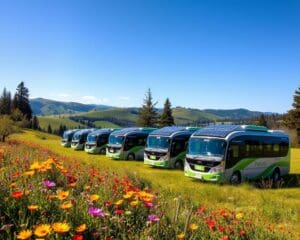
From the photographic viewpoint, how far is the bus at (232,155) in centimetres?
1919

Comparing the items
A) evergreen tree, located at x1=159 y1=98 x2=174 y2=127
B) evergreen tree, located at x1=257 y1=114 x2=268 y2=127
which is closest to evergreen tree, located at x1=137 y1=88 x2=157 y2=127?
evergreen tree, located at x1=159 y1=98 x2=174 y2=127

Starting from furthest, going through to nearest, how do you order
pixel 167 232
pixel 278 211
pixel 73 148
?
pixel 73 148 → pixel 278 211 → pixel 167 232

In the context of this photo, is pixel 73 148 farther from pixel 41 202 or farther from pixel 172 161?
pixel 41 202

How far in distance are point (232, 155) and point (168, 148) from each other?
27.0 feet

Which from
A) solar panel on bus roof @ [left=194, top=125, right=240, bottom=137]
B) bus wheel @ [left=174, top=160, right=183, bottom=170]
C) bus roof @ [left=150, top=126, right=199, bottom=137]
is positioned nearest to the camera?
solar panel on bus roof @ [left=194, top=125, right=240, bottom=137]

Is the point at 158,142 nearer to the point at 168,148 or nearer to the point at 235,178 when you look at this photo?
the point at 168,148

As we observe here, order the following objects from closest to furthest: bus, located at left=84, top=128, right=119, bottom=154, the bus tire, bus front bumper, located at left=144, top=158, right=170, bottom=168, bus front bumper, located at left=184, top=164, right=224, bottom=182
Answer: bus front bumper, located at left=184, top=164, right=224, bottom=182 < the bus tire < bus front bumper, located at left=144, top=158, right=170, bottom=168 < bus, located at left=84, top=128, right=119, bottom=154

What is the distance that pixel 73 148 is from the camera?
51.2 m

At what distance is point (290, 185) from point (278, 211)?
10705mm

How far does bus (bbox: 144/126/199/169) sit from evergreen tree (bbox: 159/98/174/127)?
164 feet

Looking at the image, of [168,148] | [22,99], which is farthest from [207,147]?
[22,99]

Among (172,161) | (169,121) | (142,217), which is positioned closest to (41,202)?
(142,217)

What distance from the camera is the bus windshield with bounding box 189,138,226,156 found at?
63.2 feet

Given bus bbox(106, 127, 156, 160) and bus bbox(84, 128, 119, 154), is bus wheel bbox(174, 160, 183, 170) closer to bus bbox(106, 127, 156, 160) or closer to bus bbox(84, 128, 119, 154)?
bus bbox(106, 127, 156, 160)
